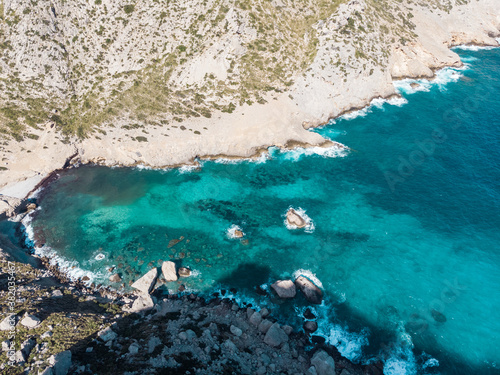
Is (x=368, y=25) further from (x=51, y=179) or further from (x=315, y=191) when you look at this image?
(x=51, y=179)

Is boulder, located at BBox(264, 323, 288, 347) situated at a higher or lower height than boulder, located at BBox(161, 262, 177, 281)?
lower

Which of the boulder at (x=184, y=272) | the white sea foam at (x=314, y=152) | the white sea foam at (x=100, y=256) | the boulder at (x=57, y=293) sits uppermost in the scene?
the white sea foam at (x=314, y=152)

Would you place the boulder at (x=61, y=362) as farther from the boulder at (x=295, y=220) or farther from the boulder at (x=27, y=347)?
the boulder at (x=295, y=220)

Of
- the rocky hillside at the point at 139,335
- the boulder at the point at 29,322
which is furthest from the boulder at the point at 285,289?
the boulder at the point at 29,322

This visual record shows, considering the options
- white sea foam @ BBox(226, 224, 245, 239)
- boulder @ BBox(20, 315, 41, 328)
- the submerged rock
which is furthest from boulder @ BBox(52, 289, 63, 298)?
the submerged rock

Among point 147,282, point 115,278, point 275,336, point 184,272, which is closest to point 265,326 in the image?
point 275,336

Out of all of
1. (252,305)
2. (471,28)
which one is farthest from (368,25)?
(252,305)

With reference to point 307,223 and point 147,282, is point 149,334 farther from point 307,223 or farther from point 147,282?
point 307,223

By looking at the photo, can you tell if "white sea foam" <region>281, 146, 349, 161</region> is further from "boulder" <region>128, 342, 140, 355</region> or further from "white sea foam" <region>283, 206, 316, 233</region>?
"boulder" <region>128, 342, 140, 355</region>
